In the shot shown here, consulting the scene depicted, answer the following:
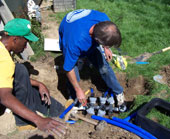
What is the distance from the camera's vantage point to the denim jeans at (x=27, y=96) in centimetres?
229

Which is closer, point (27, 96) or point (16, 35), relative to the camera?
point (16, 35)

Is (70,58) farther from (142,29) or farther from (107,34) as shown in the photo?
(142,29)

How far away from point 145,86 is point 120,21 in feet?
10.1

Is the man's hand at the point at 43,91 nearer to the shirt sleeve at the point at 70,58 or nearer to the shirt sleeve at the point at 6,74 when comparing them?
the shirt sleeve at the point at 70,58

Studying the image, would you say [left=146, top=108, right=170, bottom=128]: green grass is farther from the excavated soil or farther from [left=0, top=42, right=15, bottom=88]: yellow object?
[left=0, top=42, right=15, bottom=88]: yellow object

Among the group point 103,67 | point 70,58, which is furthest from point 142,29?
point 70,58

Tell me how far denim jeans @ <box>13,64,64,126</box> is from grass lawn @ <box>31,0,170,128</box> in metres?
1.06

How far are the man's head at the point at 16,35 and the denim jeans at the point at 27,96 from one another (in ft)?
1.02

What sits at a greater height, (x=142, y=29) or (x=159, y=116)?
(x=159, y=116)

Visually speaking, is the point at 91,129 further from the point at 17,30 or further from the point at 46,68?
the point at 46,68

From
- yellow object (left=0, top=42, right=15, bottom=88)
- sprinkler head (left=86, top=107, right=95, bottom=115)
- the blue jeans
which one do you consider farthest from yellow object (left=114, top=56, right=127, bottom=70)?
yellow object (left=0, top=42, right=15, bottom=88)

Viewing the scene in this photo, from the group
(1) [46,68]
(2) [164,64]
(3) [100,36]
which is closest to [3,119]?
(1) [46,68]

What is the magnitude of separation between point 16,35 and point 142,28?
429cm

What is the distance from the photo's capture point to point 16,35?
2074 millimetres
